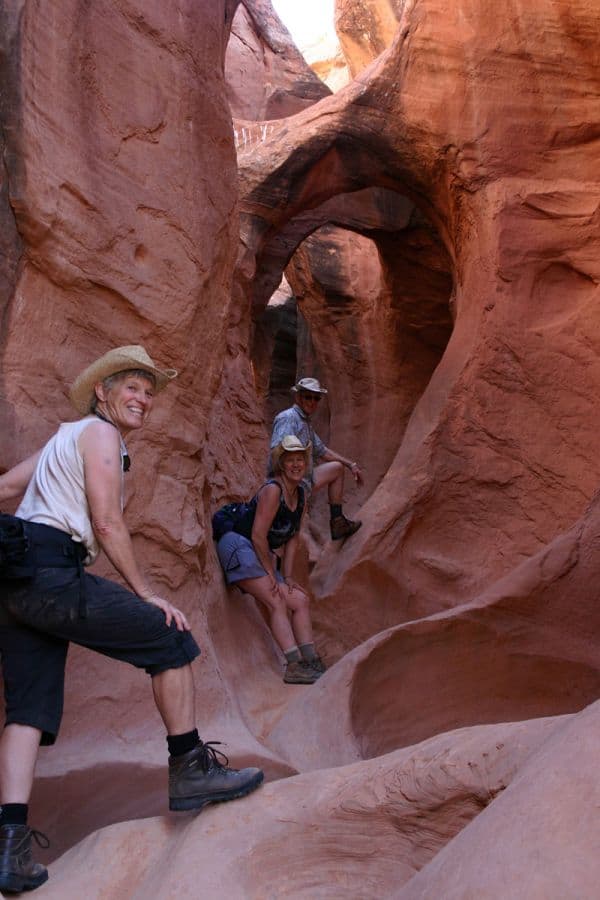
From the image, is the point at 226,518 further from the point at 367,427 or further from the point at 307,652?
the point at 367,427

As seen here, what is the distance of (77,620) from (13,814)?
0.51 m

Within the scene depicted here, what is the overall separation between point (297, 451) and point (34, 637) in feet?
9.41

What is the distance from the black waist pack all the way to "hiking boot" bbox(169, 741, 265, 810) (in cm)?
67

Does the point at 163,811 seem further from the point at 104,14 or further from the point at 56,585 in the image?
the point at 104,14

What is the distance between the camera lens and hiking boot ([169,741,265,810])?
8.99 feet

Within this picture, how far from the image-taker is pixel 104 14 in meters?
4.23

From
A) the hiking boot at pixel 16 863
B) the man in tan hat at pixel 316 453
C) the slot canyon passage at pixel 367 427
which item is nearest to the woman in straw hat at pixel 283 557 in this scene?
the slot canyon passage at pixel 367 427

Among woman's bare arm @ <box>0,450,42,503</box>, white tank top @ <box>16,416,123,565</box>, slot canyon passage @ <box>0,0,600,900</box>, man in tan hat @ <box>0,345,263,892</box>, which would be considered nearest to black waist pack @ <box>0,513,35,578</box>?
man in tan hat @ <box>0,345,263,892</box>

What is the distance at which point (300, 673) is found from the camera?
5078mm

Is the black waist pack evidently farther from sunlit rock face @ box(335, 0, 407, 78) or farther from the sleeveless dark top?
sunlit rock face @ box(335, 0, 407, 78)

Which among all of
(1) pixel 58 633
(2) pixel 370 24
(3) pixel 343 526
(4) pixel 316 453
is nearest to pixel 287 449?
(4) pixel 316 453

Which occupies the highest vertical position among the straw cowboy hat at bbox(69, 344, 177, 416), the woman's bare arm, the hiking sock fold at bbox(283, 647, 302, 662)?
the straw cowboy hat at bbox(69, 344, 177, 416)

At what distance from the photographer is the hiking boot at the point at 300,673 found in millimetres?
5047

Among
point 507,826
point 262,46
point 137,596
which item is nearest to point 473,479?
point 137,596
